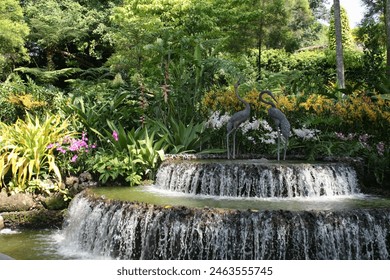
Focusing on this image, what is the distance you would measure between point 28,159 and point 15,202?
678 mm

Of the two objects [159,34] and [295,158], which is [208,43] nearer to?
[159,34]

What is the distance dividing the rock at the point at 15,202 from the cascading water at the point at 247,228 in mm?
1316

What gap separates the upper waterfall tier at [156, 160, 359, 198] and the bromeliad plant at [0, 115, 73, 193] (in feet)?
7.64

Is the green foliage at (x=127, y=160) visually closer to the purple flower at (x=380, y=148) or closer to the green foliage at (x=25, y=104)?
the green foliage at (x=25, y=104)

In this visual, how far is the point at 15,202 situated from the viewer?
6871 millimetres

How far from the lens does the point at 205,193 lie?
6137 millimetres

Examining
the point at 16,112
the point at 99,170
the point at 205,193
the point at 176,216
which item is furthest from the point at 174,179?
the point at 16,112

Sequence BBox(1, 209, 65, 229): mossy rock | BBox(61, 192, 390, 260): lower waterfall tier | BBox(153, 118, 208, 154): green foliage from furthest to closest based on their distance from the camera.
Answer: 1. BBox(153, 118, 208, 154): green foliage
2. BBox(1, 209, 65, 229): mossy rock
3. BBox(61, 192, 390, 260): lower waterfall tier

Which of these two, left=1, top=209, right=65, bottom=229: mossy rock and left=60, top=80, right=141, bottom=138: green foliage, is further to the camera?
left=60, top=80, right=141, bottom=138: green foliage

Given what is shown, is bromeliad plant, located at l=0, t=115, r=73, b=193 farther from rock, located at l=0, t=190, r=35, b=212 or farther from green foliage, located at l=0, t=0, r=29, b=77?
green foliage, located at l=0, t=0, r=29, b=77

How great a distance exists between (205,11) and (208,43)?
438cm

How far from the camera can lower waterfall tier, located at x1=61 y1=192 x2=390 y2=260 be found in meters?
4.53

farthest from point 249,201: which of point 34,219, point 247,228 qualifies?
point 34,219

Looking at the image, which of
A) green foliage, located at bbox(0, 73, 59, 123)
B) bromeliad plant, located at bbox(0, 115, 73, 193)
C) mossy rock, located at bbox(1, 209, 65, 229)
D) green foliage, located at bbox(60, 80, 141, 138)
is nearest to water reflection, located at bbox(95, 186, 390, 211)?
mossy rock, located at bbox(1, 209, 65, 229)
